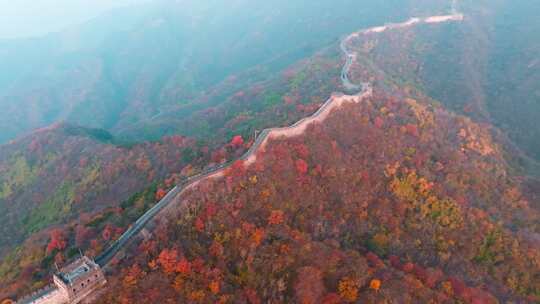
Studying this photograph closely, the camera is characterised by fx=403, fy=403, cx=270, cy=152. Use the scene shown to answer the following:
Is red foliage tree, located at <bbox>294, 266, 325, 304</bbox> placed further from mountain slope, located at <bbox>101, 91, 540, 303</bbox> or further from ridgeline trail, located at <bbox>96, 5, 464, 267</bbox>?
ridgeline trail, located at <bbox>96, 5, 464, 267</bbox>

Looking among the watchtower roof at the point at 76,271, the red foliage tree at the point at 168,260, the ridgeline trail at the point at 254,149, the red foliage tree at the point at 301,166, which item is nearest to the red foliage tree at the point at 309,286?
the red foliage tree at the point at 168,260

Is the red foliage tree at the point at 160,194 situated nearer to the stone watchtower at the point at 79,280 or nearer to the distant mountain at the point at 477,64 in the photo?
the stone watchtower at the point at 79,280

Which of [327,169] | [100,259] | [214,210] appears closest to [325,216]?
[327,169]

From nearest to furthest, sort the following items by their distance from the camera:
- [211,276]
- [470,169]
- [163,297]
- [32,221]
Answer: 1. [163,297]
2. [211,276]
3. [470,169]
4. [32,221]

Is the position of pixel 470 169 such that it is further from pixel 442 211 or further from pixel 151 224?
pixel 151 224

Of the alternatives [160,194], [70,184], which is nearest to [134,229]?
[160,194]

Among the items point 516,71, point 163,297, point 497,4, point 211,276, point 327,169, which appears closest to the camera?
point 163,297

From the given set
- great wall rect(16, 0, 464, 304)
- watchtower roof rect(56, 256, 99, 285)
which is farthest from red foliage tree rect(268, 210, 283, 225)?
watchtower roof rect(56, 256, 99, 285)
